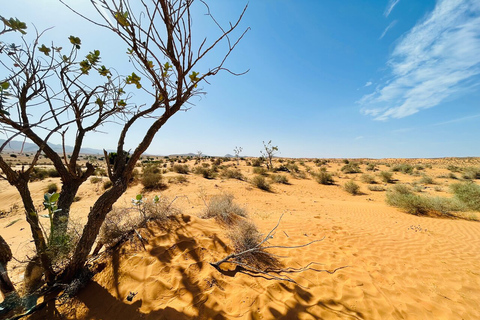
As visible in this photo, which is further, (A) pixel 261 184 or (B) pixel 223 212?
(A) pixel 261 184

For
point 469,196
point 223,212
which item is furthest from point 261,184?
point 469,196

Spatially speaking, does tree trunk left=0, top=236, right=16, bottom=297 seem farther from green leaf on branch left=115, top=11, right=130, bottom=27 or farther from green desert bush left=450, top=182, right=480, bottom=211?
green desert bush left=450, top=182, right=480, bottom=211

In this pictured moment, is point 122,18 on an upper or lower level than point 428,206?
upper

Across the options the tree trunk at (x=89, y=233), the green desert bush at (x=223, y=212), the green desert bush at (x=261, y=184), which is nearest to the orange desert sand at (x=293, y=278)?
the tree trunk at (x=89, y=233)

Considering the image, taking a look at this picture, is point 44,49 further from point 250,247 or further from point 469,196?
point 469,196

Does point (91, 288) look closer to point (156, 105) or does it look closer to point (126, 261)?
point (126, 261)

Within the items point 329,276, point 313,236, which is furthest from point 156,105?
point 313,236

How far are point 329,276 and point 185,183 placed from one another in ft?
35.5

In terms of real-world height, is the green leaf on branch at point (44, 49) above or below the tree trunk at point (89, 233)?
above

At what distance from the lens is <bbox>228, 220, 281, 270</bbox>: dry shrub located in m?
3.28

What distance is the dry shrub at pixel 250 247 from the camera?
328 centimetres

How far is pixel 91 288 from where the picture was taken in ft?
8.61

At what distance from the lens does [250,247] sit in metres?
3.59

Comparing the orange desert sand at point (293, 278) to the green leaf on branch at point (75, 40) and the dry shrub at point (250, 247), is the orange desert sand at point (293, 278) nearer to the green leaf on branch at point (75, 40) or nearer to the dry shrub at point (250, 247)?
the dry shrub at point (250, 247)
